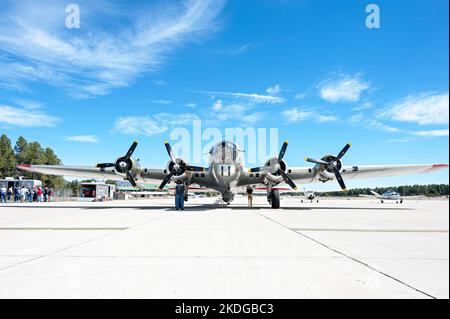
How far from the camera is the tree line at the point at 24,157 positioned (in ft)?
326

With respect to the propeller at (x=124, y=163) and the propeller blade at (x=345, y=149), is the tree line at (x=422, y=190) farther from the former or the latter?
the propeller at (x=124, y=163)

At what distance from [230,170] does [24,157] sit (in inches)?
4106

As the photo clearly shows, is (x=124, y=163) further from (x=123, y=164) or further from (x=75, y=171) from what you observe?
(x=75, y=171)

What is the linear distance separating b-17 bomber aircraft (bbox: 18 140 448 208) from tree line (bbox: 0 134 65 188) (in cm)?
8878

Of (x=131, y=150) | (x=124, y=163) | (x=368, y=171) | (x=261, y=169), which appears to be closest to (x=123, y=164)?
(x=124, y=163)

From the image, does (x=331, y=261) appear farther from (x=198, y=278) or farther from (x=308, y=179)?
(x=308, y=179)

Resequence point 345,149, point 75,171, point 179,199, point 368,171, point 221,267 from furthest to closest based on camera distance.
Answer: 1. point 75,171
2. point 368,171
3. point 345,149
4. point 179,199
5. point 221,267

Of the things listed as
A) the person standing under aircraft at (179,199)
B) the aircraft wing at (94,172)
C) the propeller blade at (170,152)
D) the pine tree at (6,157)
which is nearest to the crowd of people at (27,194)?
the aircraft wing at (94,172)

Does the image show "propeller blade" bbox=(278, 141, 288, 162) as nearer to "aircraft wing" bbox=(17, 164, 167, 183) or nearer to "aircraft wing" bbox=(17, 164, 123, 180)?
"aircraft wing" bbox=(17, 164, 167, 183)

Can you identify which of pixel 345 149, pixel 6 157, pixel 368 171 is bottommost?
pixel 368 171

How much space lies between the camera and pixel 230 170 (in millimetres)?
24406

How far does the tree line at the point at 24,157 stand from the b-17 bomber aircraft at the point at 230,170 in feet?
291

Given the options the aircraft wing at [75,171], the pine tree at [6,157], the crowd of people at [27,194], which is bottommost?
the crowd of people at [27,194]

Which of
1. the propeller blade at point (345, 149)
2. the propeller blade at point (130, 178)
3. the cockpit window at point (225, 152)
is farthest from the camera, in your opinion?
the propeller blade at point (130, 178)
